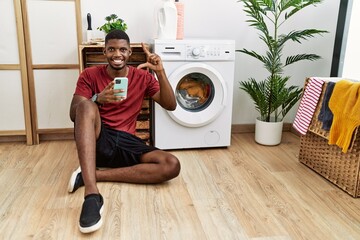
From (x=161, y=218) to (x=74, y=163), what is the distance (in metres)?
0.97

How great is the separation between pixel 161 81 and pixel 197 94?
620mm

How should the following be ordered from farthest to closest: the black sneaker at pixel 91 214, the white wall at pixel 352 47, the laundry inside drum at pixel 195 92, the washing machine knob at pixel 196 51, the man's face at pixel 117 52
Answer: the white wall at pixel 352 47 < the laundry inside drum at pixel 195 92 < the washing machine knob at pixel 196 51 < the man's face at pixel 117 52 < the black sneaker at pixel 91 214

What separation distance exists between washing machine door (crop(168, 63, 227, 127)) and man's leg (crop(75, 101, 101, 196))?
0.77 metres

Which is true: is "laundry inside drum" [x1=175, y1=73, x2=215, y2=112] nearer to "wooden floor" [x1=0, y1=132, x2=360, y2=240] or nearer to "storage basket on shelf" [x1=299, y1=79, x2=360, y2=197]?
"wooden floor" [x1=0, y1=132, x2=360, y2=240]

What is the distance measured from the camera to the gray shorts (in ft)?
6.41

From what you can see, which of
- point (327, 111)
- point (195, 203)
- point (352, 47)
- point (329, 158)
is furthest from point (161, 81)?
point (352, 47)

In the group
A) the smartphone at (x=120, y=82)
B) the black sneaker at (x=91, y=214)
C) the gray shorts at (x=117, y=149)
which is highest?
the smartphone at (x=120, y=82)

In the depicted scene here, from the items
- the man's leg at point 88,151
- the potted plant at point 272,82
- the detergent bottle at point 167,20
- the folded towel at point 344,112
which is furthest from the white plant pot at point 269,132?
the man's leg at point 88,151

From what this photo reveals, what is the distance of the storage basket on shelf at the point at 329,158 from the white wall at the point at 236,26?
0.89 meters

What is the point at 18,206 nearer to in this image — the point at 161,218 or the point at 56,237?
the point at 56,237

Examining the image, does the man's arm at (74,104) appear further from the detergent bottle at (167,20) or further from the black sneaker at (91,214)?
the detergent bottle at (167,20)

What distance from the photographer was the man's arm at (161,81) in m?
2.00

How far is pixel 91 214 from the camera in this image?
5.06ft

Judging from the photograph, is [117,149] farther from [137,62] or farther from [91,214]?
[137,62]
